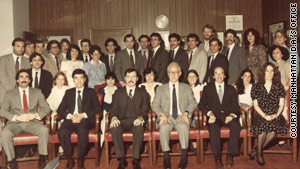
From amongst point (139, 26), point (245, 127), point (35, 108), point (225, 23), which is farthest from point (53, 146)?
point (225, 23)

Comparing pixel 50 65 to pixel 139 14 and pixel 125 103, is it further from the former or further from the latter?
pixel 139 14

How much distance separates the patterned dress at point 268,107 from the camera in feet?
14.0

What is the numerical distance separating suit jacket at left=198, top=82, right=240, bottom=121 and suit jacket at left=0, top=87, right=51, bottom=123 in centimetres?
224

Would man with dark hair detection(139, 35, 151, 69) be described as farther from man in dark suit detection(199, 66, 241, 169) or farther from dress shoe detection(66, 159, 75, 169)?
dress shoe detection(66, 159, 75, 169)

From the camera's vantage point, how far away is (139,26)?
830 cm

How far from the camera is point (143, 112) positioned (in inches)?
175

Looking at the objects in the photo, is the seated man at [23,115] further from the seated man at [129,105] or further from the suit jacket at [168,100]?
the suit jacket at [168,100]

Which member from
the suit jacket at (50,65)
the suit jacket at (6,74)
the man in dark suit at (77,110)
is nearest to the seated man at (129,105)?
the man in dark suit at (77,110)

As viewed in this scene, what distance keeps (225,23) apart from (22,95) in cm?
564

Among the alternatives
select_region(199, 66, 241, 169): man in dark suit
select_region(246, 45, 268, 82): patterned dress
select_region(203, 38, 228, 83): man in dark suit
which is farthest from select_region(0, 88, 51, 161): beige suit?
select_region(246, 45, 268, 82): patterned dress

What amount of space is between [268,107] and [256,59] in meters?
1.14

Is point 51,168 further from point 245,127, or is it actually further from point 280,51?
point 280,51

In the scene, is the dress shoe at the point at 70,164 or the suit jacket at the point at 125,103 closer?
the dress shoe at the point at 70,164

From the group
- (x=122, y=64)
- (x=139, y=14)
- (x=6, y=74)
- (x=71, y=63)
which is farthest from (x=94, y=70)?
(x=139, y=14)
